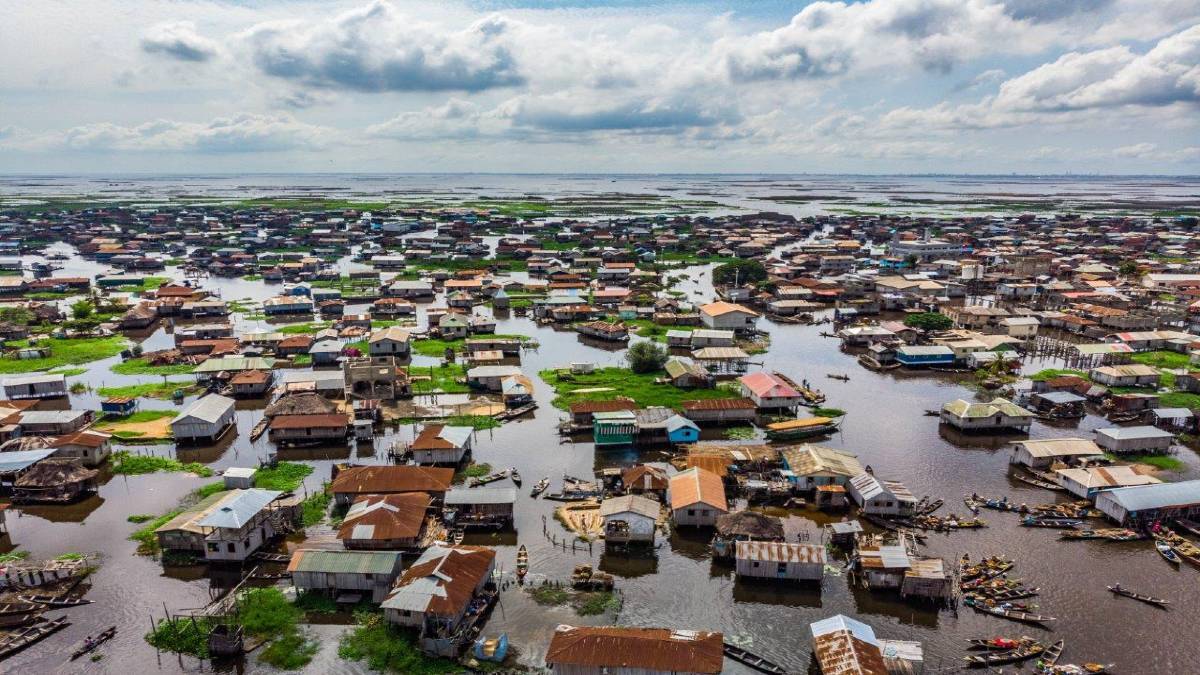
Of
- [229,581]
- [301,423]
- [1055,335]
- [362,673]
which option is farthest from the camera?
[1055,335]

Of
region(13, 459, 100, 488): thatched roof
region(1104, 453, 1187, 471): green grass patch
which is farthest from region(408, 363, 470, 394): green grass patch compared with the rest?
region(1104, 453, 1187, 471): green grass patch

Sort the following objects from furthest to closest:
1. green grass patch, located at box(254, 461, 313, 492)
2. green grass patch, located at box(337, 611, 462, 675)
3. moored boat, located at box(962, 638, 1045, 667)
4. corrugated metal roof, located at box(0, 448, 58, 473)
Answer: green grass patch, located at box(254, 461, 313, 492) < corrugated metal roof, located at box(0, 448, 58, 473) < moored boat, located at box(962, 638, 1045, 667) < green grass patch, located at box(337, 611, 462, 675)

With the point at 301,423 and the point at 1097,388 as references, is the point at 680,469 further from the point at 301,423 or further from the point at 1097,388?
the point at 1097,388

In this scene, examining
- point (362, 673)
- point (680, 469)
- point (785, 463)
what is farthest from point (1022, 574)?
Answer: point (362, 673)

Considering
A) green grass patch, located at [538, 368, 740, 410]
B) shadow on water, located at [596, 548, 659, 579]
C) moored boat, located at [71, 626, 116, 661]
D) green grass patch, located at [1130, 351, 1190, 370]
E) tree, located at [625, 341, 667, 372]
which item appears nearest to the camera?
moored boat, located at [71, 626, 116, 661]

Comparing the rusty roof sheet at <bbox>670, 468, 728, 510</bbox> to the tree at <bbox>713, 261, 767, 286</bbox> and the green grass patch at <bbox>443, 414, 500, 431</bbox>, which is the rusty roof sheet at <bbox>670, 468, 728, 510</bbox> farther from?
the tree at <bbox>713, 261, 767, 286</bbox>

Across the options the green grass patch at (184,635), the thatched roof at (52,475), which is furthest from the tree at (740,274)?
the green grass patch at (184,635)

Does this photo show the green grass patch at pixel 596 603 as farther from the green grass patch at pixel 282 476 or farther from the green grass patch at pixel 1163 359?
the green grass patch at pixel 1163 359
